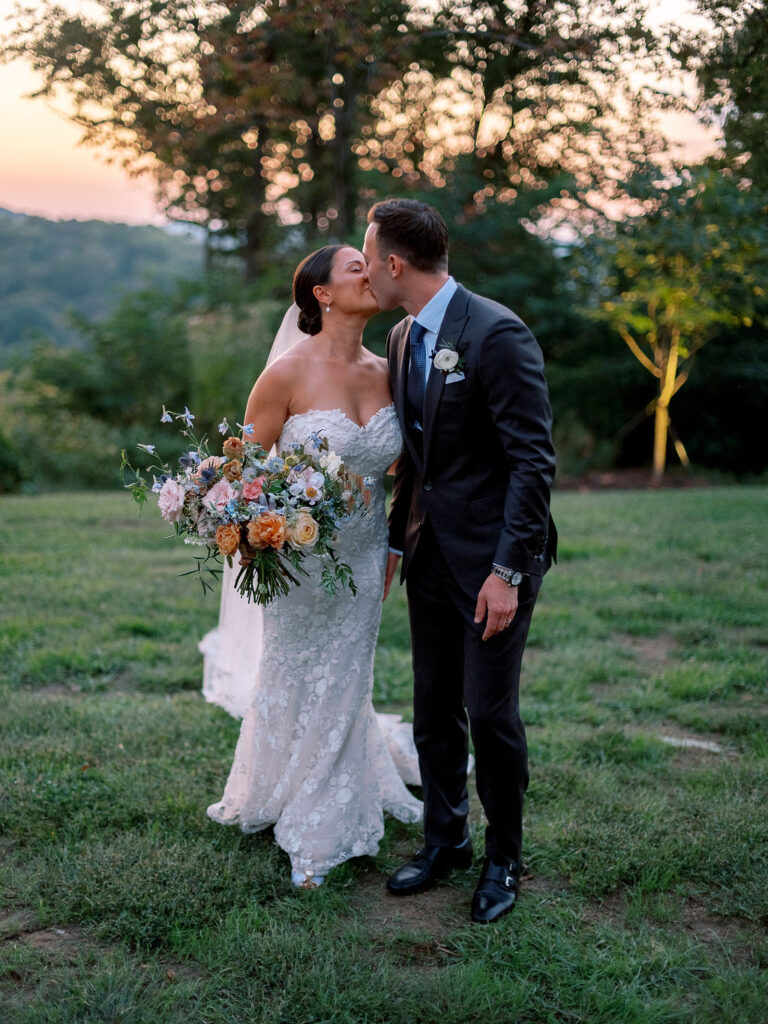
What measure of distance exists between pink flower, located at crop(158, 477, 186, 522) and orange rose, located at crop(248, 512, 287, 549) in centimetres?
27

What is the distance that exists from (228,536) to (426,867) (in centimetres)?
153

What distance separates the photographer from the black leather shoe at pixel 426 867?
130 inches

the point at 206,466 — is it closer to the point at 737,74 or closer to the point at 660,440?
the point at 737,74

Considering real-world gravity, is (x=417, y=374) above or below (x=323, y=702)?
above

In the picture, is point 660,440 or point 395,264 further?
point 660,440

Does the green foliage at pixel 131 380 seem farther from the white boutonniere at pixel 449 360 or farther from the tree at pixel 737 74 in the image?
the white boutonniere at pixel 449 360

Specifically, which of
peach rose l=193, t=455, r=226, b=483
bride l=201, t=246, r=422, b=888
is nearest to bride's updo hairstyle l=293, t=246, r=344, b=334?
bride l=201, t=246, r=422, b=888

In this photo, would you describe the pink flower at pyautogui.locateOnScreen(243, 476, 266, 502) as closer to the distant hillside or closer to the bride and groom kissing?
the bride and groom kissing

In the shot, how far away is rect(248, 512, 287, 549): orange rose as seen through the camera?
2850 mm

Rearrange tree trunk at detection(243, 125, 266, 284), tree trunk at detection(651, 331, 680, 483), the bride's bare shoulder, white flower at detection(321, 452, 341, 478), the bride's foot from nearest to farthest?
white flower at detection(321, 452, 341, 478), the bride's foot, the bride's bare shoulder, tree trunk at detection(651, 331, 680, 483), tree trunk at detection(243, 125, 266, 284)

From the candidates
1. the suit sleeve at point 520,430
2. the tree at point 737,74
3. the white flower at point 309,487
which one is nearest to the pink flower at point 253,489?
the white flower at point 309,487

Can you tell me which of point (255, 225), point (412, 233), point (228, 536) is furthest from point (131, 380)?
point (228, 536)

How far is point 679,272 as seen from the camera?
11.3 metres

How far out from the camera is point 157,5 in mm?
8742
